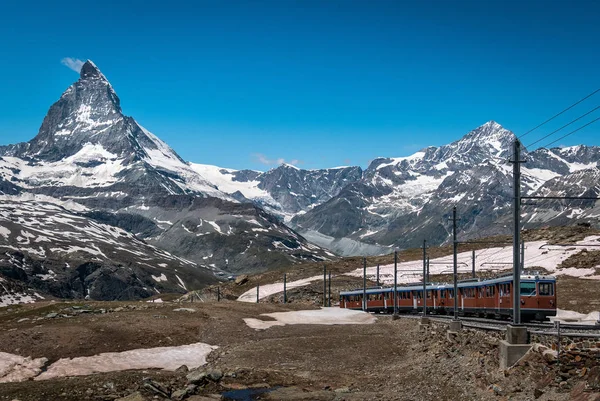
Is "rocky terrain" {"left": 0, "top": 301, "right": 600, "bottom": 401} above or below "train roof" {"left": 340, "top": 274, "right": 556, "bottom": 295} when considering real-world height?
below

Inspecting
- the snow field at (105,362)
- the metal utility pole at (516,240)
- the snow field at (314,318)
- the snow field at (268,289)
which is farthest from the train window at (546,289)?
the snow field at (268,289)

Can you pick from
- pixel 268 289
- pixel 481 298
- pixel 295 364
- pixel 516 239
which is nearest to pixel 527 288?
pixel 481 298

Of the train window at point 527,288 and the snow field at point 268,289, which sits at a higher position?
the train window at point 527,288

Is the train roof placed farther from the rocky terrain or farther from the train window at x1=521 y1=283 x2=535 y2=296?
the rocky terrain

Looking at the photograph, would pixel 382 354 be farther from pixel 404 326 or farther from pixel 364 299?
pixel 364 299

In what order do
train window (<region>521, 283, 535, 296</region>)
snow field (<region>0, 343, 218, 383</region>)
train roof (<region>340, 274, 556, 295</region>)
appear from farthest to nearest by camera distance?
train roof (<region>340, 274, 556, 295</region>), train window (<region>521, 283, 535, 296</region>), snow field (<region>0, 343, 218, 383</region>)

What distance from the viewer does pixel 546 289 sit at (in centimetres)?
4812

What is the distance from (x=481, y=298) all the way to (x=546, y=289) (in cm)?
1005

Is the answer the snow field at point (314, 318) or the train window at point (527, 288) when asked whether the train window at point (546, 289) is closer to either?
the train window at point (527, 288)

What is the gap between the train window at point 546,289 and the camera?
48062 millimetres

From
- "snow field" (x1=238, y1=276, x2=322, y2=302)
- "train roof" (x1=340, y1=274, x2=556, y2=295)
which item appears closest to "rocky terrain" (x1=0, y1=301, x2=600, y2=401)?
"train roof" (x1=340, y1=274, x2=556, y2=295)

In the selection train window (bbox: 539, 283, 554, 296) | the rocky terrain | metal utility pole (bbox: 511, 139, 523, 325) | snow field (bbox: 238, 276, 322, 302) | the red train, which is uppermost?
metal utility pole (bbox: 511, 139, 523, 325)

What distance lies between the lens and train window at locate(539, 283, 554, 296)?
4806cm

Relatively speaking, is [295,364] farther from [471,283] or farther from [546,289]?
[471,283]
